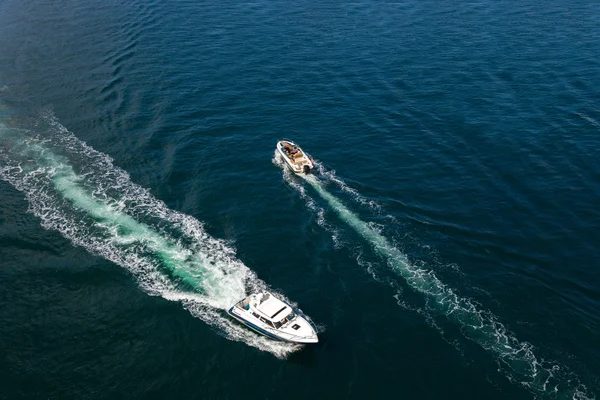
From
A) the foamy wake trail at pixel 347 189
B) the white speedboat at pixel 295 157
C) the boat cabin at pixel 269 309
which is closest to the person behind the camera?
the boat cabin at pixel 269 309

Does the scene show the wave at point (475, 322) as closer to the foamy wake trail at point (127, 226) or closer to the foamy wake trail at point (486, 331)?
the foamy wake trail at point (486, 331)

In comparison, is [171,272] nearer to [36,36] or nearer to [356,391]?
[356,391]

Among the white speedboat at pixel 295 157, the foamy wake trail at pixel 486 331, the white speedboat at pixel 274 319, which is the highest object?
the white speedboat at pixel 295 157

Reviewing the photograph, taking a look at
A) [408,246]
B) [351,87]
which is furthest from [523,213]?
[351,87]

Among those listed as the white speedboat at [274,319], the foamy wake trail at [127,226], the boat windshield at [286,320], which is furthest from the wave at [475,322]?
the foamy wake trail at [127,226]

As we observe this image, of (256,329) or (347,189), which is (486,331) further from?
(347,189)
